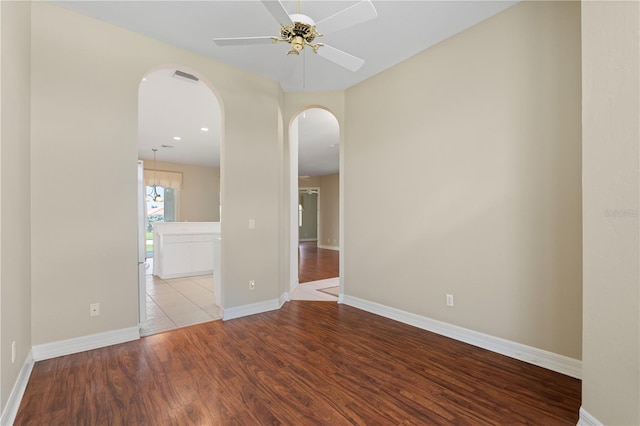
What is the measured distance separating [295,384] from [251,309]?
1.70 m

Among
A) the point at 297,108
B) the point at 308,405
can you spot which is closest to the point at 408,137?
the point at 297,108

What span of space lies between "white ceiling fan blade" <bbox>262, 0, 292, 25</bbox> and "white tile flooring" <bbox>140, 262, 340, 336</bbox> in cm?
313

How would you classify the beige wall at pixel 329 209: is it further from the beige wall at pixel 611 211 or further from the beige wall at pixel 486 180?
the beige wall at pixel 611 211

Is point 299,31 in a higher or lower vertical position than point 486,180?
higher

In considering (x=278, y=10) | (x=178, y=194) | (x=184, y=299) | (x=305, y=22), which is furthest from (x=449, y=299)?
(x=178, y=194)

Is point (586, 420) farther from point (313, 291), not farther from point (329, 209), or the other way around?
point (329, 209)

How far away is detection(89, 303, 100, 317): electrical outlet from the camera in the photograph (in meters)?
2.66

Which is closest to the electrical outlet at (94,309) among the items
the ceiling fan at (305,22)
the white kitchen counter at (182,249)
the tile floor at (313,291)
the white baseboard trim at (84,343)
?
the white baseboard trim at (84,343)

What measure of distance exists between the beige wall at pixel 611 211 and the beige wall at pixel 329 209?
948 centimetres

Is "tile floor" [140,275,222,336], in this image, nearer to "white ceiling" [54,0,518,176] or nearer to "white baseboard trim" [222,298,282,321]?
"white baseboard trim" [222,298,282,321]

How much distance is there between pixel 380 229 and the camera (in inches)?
145

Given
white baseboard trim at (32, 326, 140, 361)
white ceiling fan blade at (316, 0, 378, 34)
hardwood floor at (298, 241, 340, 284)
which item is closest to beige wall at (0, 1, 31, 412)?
white baseboard trim at (32, 326, 140, 361)

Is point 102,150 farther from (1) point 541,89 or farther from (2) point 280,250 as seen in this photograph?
(1) point 541,89

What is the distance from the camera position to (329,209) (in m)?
11.6
